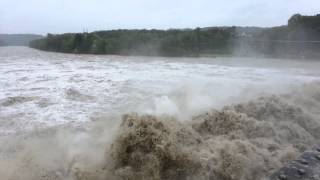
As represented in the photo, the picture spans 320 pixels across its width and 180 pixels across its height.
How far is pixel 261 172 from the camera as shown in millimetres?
8117

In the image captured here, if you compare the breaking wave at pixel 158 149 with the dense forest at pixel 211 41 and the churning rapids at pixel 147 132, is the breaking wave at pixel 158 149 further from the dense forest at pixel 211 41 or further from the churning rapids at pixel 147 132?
the dense forest at pixel 211 41

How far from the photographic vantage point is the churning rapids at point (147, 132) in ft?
25.3

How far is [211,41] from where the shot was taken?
44625mm

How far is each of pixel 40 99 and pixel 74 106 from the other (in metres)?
1.46

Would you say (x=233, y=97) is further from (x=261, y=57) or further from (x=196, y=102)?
(x=261, y=57)

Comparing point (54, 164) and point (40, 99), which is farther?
point (40, 99)

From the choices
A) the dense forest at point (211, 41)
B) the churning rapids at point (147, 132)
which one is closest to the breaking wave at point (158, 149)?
the churning rapids at point (147, 132)

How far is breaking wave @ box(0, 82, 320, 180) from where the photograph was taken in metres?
7.62

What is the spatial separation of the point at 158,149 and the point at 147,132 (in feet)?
1.36

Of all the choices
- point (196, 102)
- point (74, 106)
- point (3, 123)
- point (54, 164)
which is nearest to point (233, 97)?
point (196, 102)

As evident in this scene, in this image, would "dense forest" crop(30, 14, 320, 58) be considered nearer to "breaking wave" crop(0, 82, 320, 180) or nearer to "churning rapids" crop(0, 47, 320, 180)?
"churning rapids" crop(0, 47, 320, 180)

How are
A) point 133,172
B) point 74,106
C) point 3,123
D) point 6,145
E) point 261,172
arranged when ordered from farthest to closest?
point 74,106, point 3,123, point 6,145, point 261,172, point 133,172

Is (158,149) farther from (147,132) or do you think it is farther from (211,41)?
(211,41)

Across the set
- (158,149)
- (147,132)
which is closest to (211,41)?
(147,132)
